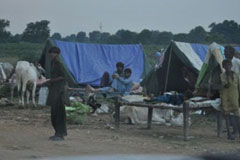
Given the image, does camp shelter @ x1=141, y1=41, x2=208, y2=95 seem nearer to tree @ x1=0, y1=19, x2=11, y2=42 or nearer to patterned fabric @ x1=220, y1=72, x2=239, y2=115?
patterned fabric @ x1=220, y1=72, x2=239, y2=115

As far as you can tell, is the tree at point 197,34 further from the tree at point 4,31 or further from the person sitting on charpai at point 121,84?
the person sitting on charpai at point 121,84

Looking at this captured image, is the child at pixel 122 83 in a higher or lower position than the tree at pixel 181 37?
lower

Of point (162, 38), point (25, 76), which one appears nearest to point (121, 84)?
point (25, 76)

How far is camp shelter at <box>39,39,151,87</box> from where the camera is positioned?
18.1 meters

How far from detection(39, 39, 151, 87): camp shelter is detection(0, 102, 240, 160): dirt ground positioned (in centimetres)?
620

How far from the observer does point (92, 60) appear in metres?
18.9

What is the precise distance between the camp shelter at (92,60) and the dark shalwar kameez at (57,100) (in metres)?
9.39

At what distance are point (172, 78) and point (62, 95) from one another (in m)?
7.60

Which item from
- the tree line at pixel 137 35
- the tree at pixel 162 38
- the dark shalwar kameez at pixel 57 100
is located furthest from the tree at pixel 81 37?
the dark shalwar kameez at pixel 57 100

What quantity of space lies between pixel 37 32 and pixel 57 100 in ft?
118

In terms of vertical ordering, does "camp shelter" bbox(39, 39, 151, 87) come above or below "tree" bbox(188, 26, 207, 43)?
below

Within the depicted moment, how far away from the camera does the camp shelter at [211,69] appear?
1106 centimetres

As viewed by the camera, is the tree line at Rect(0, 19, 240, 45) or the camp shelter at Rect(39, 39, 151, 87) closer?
the camp shelter at Rect(39, 39, 151, 87)

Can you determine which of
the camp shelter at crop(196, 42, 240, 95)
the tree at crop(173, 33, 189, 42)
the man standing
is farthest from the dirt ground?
the tree at crop(173, 33, 189, 42)
